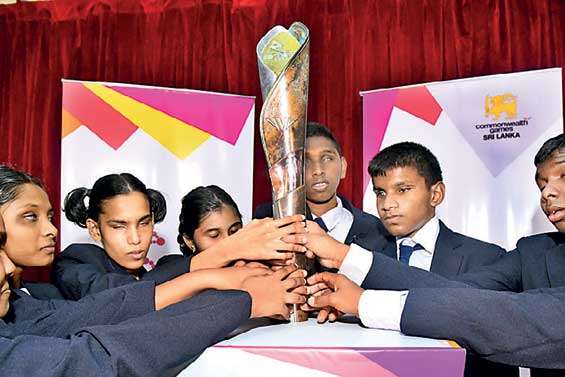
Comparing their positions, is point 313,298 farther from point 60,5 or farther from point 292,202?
point 60,5

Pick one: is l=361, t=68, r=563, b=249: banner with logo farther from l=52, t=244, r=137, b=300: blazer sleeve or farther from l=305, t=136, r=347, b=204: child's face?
l=52, t=244, r=137, b=300: blazer sleeve

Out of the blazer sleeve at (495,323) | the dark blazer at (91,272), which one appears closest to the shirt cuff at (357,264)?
the blazer sleeve at (495,323)

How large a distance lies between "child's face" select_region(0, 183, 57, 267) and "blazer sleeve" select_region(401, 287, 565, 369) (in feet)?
3.45

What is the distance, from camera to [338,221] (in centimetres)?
288

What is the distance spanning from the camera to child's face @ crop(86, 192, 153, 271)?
207 centimetres

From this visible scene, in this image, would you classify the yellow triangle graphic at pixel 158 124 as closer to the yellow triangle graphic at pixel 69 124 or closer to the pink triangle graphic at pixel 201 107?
the pink triangle graphic at pixel 201 107

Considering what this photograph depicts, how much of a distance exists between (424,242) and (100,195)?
968 mm

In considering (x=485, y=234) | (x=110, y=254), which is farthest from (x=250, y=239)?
(x=485, y=234)

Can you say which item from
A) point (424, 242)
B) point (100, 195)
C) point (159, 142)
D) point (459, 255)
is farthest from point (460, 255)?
point (159, 142)

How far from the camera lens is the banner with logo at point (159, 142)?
12.0ft

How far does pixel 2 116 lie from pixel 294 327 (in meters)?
3.73

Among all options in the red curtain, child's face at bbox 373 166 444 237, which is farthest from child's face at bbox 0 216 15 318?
the red curtain

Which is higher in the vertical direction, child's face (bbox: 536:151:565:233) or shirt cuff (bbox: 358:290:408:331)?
child's face (bbox: 536:151:565:233)

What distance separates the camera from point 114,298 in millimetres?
1123
